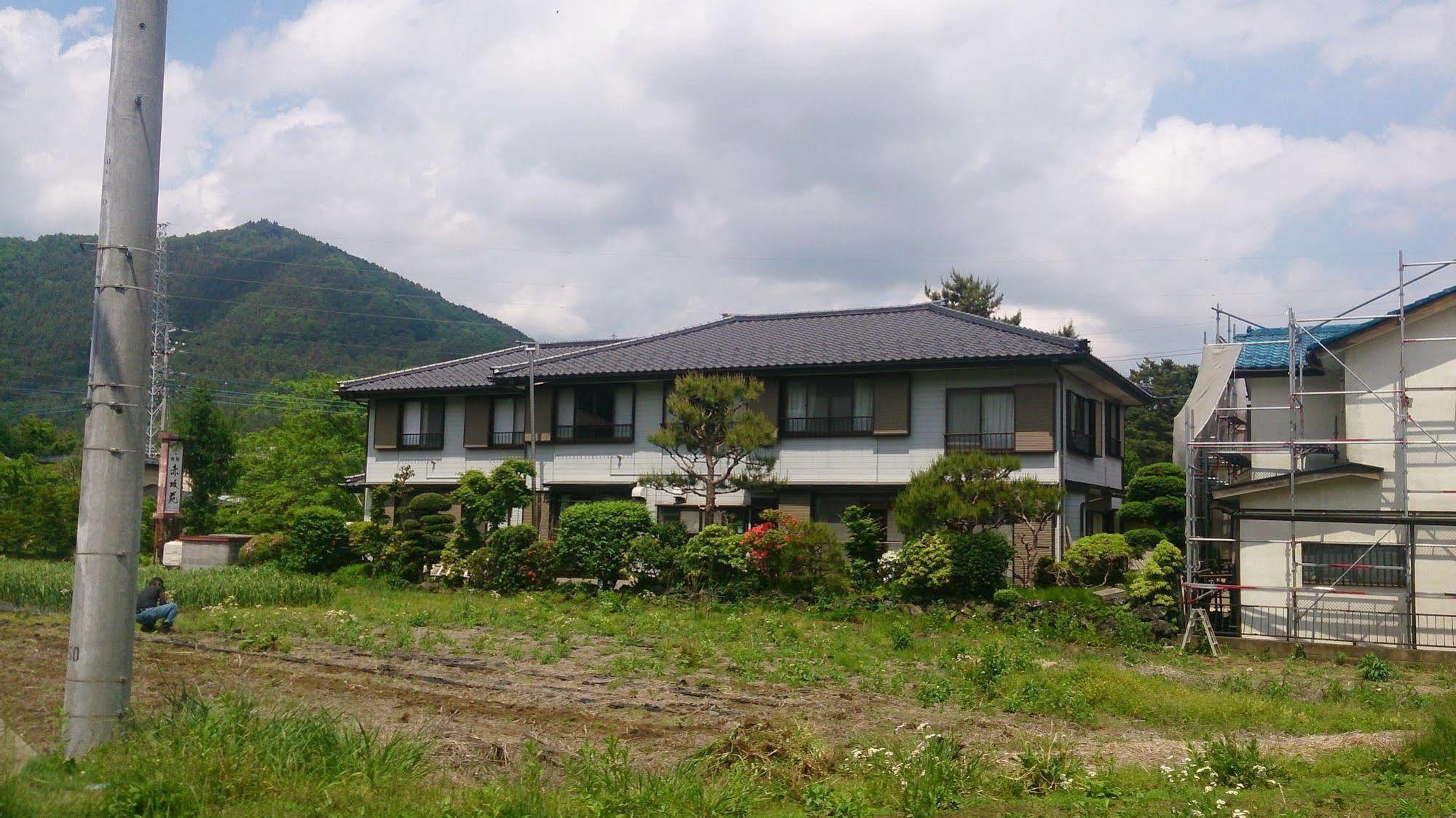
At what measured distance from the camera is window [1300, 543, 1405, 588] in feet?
52.2

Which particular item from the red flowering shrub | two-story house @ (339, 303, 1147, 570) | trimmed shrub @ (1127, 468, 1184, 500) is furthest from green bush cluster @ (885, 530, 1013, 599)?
trimmed shrub @ (1127, 468, 1184, 500)

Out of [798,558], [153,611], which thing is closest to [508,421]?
[798,558]

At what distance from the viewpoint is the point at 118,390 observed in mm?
6836

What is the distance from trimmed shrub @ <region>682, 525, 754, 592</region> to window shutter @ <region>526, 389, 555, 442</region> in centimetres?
798

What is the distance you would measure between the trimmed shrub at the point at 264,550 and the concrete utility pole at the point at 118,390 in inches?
769

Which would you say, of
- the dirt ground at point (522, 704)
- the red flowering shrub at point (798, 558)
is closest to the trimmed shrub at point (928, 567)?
the red flowering shrub at point (798, 558)

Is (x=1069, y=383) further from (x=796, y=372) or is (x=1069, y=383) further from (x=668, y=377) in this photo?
(x=668, y=377)

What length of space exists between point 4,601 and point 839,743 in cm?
1673

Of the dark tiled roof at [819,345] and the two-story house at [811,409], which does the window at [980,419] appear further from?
the dark tiled roof at [819,345]

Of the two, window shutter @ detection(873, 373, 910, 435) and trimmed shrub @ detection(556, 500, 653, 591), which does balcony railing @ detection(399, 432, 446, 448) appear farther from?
window shutter @ detection(873, 373, 910, 435)

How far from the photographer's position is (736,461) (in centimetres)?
2120

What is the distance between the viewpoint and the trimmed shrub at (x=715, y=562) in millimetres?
19812

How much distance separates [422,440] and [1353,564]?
72.0ft

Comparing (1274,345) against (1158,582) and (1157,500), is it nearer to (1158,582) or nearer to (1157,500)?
(1157,500)
